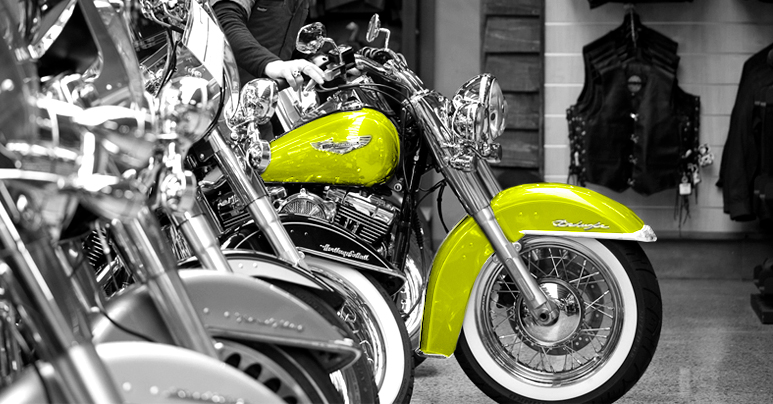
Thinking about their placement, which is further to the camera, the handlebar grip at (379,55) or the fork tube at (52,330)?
the handlebar grip at (379,55)

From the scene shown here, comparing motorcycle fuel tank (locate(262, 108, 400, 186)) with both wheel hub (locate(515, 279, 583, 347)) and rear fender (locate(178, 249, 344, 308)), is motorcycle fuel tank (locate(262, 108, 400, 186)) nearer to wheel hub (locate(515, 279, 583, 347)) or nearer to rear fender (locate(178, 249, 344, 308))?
wheel hub (locate(515, 279, 583, 347))

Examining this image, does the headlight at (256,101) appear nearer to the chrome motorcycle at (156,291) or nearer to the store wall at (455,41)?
the chrome motorcycle at (156,291)

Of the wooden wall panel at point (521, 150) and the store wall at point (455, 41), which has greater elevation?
the store wall at point (455, 41)

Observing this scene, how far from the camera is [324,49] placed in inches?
92.4

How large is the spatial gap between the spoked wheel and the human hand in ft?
3.38

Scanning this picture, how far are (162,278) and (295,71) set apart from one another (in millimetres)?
1190

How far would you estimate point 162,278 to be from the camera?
3.87 ft

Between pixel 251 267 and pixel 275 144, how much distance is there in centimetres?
76

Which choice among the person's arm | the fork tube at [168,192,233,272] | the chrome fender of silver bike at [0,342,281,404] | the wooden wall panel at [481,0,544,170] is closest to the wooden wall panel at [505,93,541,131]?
the wooden wall panel at [481,0,544,170]

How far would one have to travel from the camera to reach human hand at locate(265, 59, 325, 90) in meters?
2.26

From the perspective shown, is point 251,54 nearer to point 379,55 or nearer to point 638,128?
point 379,55

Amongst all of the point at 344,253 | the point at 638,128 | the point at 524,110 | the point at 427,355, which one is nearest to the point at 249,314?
the point at 344,253

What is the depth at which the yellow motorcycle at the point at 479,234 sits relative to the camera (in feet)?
7.64

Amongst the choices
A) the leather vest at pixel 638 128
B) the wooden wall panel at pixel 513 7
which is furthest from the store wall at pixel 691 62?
the leather vest at pixel 638 128
